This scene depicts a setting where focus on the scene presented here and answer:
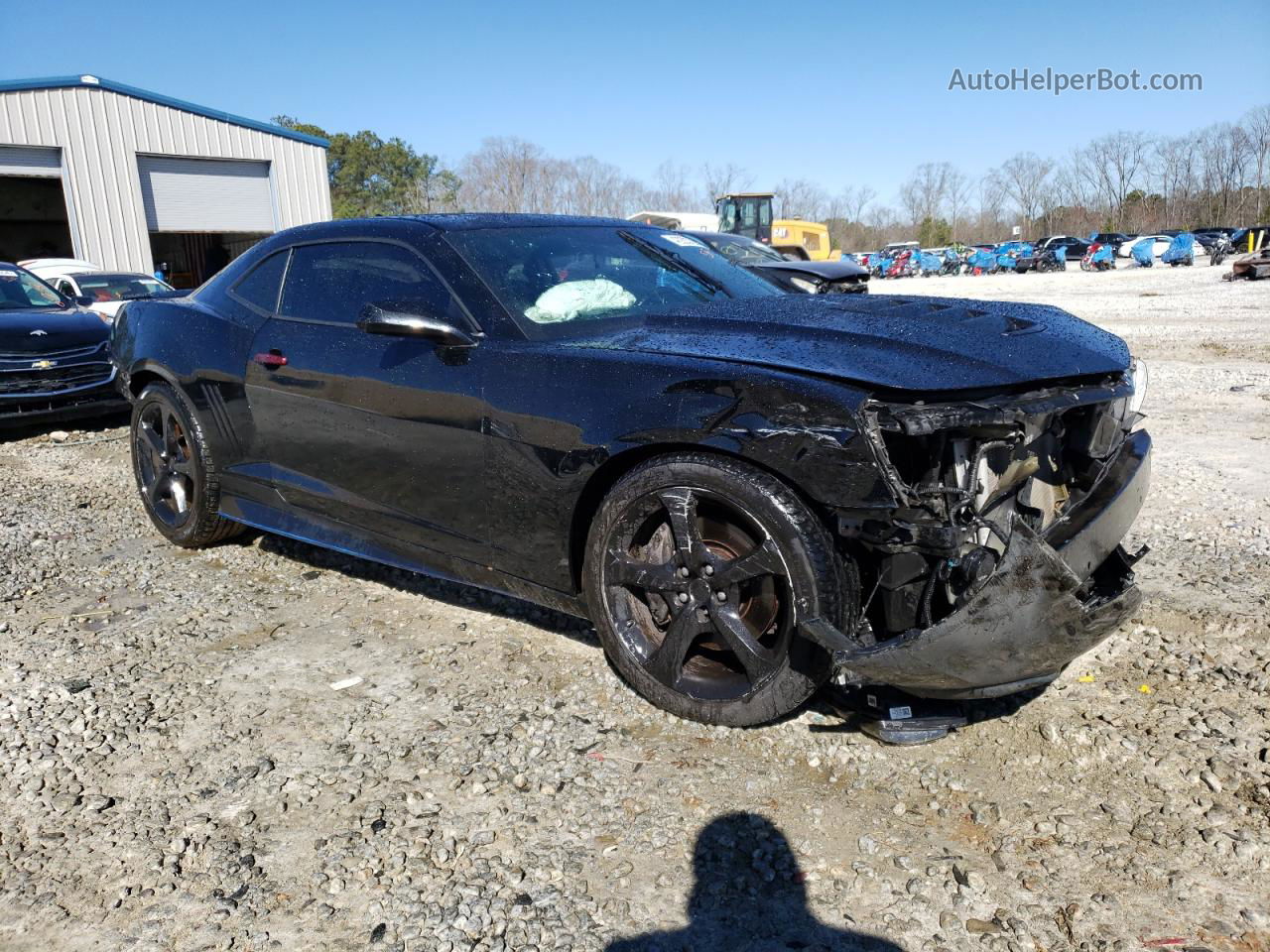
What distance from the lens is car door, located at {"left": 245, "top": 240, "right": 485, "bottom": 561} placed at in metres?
3.24

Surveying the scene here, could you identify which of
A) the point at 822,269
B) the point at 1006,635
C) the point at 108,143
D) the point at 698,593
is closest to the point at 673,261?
the point at 698,593

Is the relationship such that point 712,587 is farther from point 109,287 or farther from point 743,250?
point 109,287

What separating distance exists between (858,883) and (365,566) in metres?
3.04

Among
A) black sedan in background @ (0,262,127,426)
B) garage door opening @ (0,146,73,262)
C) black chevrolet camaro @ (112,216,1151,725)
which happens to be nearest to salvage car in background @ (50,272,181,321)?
black sedan in background @ (0,262,127,426)

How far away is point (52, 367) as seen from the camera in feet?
25.7

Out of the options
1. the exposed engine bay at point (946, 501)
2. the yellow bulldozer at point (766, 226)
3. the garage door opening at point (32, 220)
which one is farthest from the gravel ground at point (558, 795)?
the garage door opening at point (32, 220)

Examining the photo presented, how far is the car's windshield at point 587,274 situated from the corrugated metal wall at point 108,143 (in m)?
21.0

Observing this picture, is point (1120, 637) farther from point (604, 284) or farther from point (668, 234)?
point (668, 234)

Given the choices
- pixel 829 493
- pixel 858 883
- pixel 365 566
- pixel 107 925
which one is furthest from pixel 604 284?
pixel 107 925

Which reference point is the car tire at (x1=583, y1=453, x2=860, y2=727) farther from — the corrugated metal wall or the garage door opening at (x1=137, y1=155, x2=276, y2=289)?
the garage door opening at (x1=137, y1=155, x2=276, y2=289)

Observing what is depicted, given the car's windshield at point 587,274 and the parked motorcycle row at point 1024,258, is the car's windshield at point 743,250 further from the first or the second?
the parked motorcycle row at point 1024,258

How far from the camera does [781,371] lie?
8.43 feet

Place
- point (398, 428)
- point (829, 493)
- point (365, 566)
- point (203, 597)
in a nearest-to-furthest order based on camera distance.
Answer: point (829, 493) → point (398, 428) → point (203, 597) → point (365, 566)

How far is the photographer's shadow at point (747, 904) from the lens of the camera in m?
2.01
